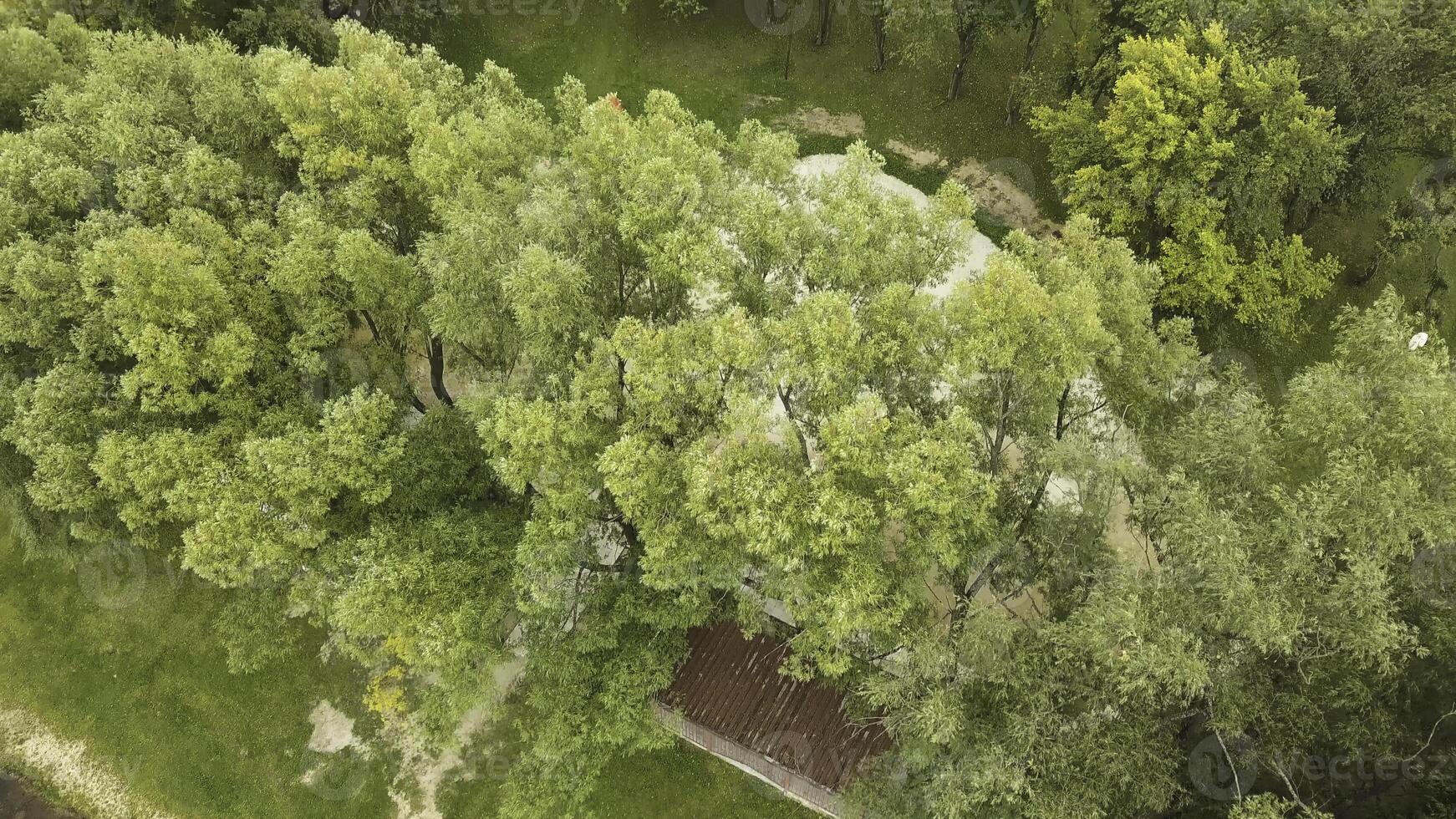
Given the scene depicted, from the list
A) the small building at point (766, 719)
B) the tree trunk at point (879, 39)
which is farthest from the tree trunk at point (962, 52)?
the small building at point (766, 719)

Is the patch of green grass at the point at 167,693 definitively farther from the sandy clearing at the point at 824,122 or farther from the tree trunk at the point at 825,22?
the tree trunk at the point at 825,22

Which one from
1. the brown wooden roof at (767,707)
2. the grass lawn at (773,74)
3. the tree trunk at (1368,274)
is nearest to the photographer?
the brown wooden roof at (767,707)

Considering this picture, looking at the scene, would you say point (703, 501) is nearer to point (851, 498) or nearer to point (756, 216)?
point (851, 498)

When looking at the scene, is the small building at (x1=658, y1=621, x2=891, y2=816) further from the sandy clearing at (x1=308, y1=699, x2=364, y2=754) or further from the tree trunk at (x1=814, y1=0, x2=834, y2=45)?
the tree trunk at (x1=814, y1=0, x2=834, y2=45)

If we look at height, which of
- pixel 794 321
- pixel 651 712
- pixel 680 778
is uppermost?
pixel 794 321

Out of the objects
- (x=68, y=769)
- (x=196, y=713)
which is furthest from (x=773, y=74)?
(x=68, y=769)

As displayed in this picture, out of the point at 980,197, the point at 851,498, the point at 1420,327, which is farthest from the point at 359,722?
the point at 1420,327

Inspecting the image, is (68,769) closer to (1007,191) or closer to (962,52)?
(1007,191)
